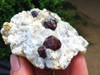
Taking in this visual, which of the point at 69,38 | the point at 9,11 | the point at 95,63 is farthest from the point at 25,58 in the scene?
the point at 95,63

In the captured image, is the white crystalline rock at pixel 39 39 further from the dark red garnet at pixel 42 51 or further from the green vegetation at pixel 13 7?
the green vegetation at pixel 13 7

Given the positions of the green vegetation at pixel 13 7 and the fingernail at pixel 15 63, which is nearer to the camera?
the fingernail at pixel 15 63

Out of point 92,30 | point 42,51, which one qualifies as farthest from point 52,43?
point 92,30

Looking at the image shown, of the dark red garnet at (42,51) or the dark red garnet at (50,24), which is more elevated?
the dark red garnet at (50,24)

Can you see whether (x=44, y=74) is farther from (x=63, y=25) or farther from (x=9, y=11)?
(x=9, y=11)

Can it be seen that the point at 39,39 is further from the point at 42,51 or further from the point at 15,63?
the point at 15,63

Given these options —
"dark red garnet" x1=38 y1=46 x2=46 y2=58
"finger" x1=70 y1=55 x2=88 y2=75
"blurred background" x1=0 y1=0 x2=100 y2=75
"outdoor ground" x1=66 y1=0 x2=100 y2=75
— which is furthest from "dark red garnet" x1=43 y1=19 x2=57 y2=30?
"outdoor ground" x1=66 y1=0 x2=100 y2=75

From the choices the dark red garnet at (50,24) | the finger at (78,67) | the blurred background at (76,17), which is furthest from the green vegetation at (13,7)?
the finger at (78,67)

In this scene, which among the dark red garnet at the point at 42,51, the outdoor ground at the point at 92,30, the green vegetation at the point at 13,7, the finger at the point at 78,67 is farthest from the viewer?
the outdoor ground at the point at 92,30
